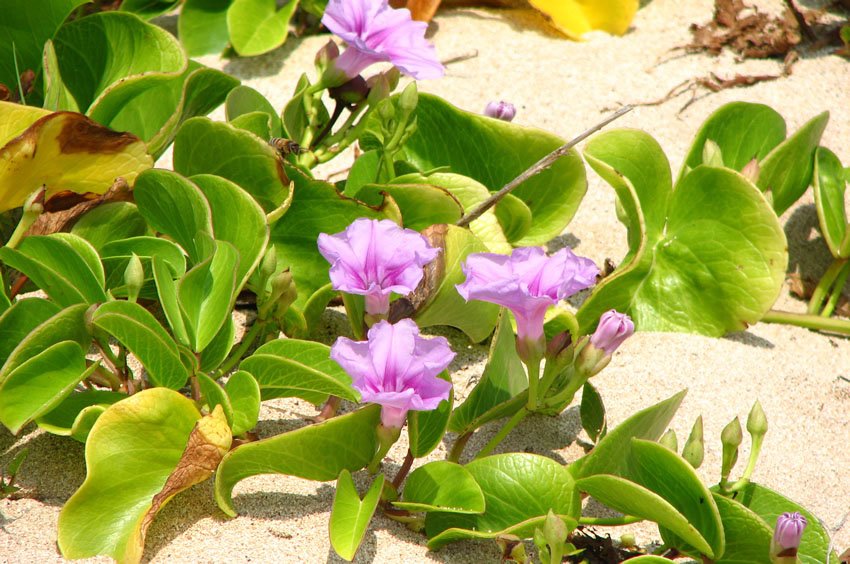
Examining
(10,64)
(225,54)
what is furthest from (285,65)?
(10,64)

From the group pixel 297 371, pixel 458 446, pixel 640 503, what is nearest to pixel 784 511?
pixel 640 503

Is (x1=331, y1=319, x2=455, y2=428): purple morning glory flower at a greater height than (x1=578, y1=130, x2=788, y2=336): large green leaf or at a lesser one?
greater

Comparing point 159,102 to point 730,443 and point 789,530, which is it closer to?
point 730,443

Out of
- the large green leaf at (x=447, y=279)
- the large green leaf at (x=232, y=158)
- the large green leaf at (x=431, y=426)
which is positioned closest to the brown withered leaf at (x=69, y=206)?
the large green leaf at (x=232, y=158)

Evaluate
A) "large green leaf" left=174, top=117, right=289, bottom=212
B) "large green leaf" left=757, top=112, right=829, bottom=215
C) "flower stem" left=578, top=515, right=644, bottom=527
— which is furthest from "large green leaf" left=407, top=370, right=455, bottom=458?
"large green leaf" left=757, top=112, right=829, bottom=215

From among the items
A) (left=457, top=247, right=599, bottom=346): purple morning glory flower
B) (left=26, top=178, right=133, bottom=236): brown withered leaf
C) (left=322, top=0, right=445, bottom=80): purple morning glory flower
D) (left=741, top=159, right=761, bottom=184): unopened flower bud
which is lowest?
(left=26, top=178, right=133, bottom=236): brown withered leaf

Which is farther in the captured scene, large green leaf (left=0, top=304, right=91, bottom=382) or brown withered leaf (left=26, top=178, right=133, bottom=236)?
brown withered leaf (left=26, top=178, right=133, bottom=236)

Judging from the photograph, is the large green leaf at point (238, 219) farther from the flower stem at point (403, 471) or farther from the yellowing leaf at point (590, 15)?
the yellowing leaf at point (590, 15)

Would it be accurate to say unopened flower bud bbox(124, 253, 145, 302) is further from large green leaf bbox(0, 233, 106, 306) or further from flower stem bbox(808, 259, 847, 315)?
flower stem bbox(808, 259, 847, 315)
